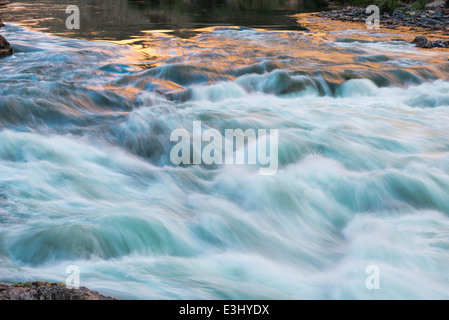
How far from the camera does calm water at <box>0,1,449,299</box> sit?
12.4 feet

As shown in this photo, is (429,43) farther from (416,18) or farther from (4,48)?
(4,48)

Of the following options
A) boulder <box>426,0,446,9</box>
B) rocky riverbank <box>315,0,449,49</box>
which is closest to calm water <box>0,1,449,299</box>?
rocky riverbank <box>315,0,449,49</box>

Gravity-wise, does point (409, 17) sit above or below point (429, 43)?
above

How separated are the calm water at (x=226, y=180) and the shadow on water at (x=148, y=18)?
268 inches

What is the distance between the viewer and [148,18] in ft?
76.4

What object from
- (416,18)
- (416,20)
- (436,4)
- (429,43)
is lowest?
(429,43)

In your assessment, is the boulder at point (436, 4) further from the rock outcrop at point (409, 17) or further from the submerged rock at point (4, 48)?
the submerged rock at point (4, 48)

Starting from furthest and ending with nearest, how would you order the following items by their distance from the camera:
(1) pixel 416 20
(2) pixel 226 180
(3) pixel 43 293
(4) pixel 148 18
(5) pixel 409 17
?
(4) pixel 148 18 → (5) pixel 409 17 → (1) pixel 416 20 → (2) pixel 226 180 → (3) pixel 43 293

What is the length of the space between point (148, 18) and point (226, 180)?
1949cm

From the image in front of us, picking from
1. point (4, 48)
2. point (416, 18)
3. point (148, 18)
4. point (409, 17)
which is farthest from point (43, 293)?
point (148, 18)

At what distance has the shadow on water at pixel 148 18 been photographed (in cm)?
1819

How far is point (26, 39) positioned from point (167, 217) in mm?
12038

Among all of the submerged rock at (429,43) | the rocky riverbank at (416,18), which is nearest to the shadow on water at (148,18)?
the rocky riverbank at (416,18)

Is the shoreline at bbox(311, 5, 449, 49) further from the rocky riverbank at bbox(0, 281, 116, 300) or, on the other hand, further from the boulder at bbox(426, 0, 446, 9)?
the rocky riverbank at bbox(0, 281, 116, 300)
